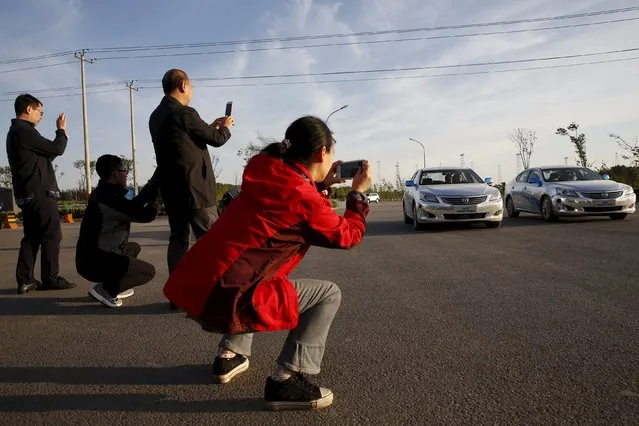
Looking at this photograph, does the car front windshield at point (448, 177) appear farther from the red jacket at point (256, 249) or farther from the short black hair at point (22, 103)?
the red jacket at point (256, 249)

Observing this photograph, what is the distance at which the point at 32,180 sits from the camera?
5363 mm

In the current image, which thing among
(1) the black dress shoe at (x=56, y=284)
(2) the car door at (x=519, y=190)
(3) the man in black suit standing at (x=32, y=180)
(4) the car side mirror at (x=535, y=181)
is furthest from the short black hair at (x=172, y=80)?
(2) the car door at (x=519, y=190)

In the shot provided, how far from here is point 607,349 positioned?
3168mm

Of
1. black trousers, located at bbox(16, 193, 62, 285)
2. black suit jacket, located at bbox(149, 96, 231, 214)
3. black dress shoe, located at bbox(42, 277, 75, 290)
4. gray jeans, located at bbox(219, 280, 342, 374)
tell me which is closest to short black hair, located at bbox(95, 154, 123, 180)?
black suit jacket, located at bbox(149, 96, 231, 214)

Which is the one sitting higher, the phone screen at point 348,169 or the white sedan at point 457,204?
the phone screen at point 348,169

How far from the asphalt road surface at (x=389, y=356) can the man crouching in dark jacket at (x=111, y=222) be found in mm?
334

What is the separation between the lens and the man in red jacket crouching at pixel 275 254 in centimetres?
235

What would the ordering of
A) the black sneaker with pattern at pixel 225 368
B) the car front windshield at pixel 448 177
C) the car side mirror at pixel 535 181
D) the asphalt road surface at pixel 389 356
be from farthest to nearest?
the car side mirror at pixel 535 181 < the car front windshield at pixel 448 177 < the black sneaker with pattern at pixel 225 368 < the asphalt road surface at pixel 389 356

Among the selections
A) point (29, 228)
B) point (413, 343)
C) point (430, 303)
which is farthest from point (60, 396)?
point (29, 228)

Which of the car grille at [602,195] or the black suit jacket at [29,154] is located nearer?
the black suit jacket at [29,154]

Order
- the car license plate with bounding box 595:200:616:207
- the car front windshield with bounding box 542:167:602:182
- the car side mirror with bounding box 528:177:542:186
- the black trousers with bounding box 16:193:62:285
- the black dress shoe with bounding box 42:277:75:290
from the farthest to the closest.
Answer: the car side mirror with bounding box 528:177:542:186, the car front windshield with bounding box 542:167:602:182, the car license plate with bounding box 595:200:616:207, the black dress shoe with bounding box 42:277:75:290, the black trousers with bounding box 16:193:62:285

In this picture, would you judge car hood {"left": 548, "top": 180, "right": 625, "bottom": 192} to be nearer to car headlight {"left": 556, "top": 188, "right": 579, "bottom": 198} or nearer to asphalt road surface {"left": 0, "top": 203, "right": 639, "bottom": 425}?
car headlight {"left": 556, "top": 188, "right": 579, "bottom": 198}

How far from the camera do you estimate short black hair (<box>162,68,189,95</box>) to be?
4.52 metres

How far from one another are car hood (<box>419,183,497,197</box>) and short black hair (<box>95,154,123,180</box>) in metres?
7.80
